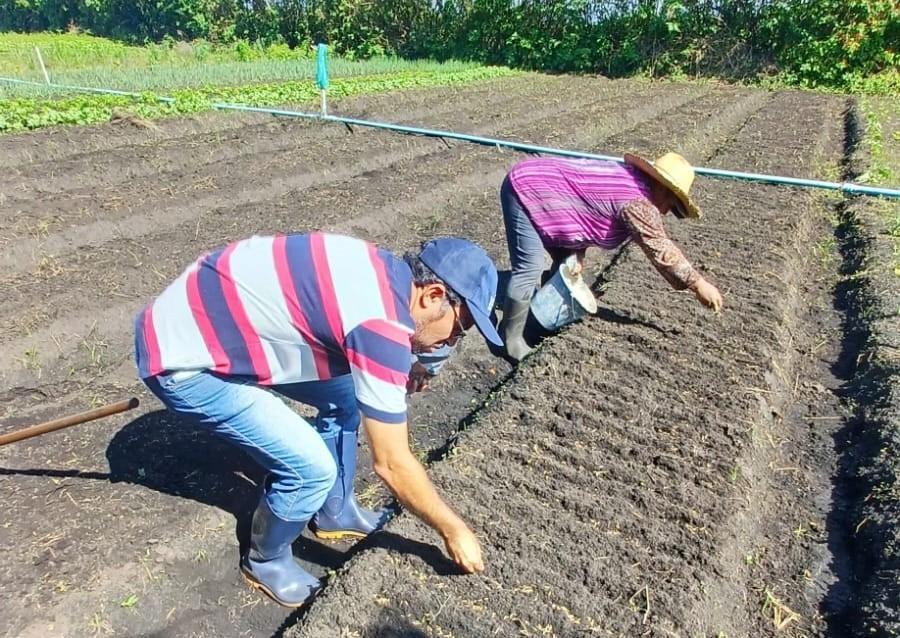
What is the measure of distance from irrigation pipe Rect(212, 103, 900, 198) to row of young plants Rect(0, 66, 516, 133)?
749 millimetres

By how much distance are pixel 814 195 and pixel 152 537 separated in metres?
6.87

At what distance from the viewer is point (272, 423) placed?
212cm

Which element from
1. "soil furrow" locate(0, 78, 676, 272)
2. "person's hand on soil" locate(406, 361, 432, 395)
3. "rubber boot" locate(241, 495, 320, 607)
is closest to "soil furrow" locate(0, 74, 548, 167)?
"soil furrow" locate(0, 78, 676, 272)

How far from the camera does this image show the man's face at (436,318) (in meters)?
1.78

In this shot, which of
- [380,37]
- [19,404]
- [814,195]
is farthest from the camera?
[380,37]

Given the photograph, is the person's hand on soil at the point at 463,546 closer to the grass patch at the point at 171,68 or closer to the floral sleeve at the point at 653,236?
the floral sleeve at the point at 653,236

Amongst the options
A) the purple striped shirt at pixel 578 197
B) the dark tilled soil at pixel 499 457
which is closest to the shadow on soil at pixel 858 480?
the dark tilled soil at pixel 499 457

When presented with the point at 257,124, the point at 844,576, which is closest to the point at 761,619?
the point at 844,576

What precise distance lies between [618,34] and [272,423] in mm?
20185

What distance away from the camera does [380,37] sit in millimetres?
23984

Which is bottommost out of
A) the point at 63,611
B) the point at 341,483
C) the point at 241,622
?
the point at 241,622

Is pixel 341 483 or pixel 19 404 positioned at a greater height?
pixel 341 483

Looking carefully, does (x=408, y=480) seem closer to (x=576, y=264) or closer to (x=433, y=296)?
(x=433, y=296)

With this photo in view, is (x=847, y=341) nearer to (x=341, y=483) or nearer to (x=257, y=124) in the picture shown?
(x=341, y=483)
